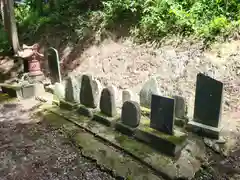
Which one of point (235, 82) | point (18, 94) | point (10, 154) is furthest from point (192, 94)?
point (18, 94)

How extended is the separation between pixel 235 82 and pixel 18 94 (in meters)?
5.12

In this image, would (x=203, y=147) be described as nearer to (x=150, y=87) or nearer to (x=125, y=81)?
(x=150, y=87)

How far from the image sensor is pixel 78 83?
191 inches

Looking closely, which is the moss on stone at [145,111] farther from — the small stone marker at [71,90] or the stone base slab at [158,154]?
the small stone marker at [71,90]

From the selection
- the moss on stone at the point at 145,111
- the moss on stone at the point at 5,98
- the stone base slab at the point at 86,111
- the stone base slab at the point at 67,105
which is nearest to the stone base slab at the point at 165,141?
the moss on stone at the point at 145,111

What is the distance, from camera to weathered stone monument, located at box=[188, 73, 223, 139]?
11.1 ft

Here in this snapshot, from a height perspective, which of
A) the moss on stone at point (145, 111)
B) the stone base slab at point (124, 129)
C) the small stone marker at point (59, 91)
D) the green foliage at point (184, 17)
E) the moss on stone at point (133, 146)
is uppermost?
the green foliage at point (184, 17)

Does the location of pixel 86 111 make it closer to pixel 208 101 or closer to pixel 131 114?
pixel 131 114

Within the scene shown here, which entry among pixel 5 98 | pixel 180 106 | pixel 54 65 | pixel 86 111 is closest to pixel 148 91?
pixel 180 106

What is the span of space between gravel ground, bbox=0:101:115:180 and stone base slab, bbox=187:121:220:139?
1.63 m

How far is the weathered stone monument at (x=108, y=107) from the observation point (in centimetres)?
382

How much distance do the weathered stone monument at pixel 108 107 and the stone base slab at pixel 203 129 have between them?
4.16ft

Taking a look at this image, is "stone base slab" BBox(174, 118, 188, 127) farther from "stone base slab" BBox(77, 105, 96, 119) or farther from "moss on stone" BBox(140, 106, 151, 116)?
"stone base slab" BBox(77, 105, 96, 119)

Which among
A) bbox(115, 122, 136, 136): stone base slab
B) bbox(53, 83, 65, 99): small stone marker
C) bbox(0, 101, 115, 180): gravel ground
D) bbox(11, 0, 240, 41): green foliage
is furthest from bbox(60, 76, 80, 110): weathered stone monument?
bbox(11, 0, 240, 41): green foliage
